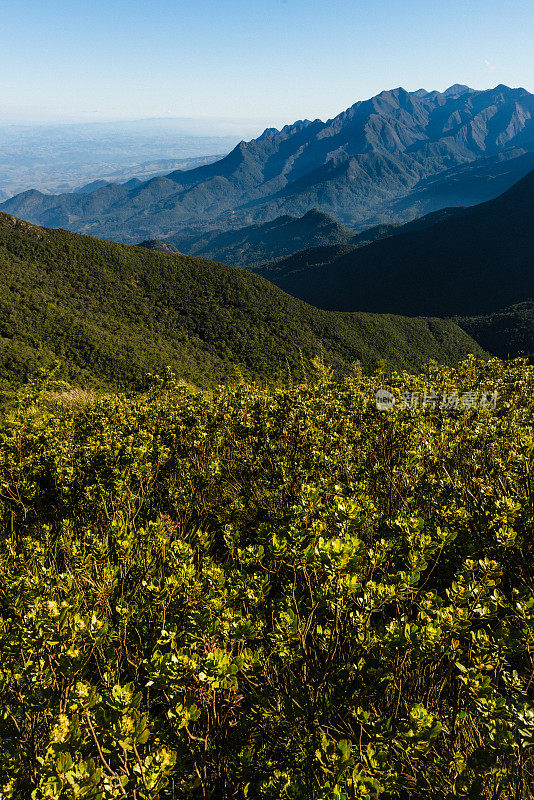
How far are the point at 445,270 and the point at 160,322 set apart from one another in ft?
330

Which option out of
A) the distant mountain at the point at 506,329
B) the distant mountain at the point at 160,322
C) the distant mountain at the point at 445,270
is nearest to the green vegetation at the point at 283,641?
the distant mountain at the point at 160,322

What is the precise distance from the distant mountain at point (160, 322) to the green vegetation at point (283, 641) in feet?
154

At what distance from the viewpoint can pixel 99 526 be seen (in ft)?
21.4

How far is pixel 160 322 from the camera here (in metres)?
71.1

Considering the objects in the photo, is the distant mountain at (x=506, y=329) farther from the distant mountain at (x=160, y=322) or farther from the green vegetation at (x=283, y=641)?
the green vegetation at (x=283, y=641)

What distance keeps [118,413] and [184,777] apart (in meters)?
7.95

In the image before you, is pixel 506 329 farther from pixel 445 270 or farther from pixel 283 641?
pixel 283 641

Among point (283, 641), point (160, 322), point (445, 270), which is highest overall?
point (445, 270)

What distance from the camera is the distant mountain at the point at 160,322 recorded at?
2185 inches

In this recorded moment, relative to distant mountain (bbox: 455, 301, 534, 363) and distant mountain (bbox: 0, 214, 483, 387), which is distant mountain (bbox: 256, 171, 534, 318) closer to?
distant mountain (bbox: 455, 301, 534, 363)

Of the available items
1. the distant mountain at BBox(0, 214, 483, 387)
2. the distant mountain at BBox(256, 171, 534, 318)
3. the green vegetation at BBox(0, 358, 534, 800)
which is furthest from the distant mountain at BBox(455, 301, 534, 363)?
the green vegetation at BBox(0, 358, 534, 800)

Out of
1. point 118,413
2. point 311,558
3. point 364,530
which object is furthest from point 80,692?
point 118,413

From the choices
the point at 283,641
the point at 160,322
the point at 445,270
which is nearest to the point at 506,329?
the point at 445,270

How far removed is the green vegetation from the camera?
2787 millimetres
